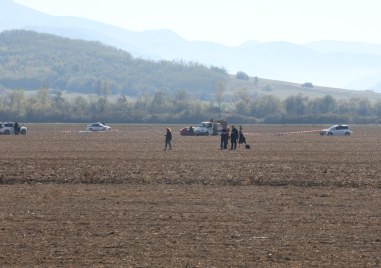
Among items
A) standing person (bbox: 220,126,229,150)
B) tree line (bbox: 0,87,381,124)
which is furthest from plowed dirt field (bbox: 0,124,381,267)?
tree line (bbox: 0,87,381,124)

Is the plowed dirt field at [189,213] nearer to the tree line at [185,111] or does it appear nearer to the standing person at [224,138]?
the standing person at [224,138]

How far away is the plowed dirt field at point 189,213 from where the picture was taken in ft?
57.0

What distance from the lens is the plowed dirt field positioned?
1736 centimetres

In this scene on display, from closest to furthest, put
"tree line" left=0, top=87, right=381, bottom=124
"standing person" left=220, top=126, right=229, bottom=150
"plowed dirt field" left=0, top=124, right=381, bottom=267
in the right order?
"plowed dirt field" left=0, top=124, right=381, bottom=267 < "standing person" left=220, top=126, right=229, bottom=150 < "tree line" left=0, top=87, right=381, bottom=124

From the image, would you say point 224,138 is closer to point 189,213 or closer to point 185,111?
point 189,213

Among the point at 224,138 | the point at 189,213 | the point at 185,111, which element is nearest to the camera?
the point at 189,213

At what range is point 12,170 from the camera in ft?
114

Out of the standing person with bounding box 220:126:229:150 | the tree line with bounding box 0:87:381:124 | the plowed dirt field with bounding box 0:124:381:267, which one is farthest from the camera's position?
the tree line with bounding box 0:87:381:124

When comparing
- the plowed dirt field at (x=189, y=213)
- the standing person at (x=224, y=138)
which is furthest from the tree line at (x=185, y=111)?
the plowed dirt field at (x=189, y=213)

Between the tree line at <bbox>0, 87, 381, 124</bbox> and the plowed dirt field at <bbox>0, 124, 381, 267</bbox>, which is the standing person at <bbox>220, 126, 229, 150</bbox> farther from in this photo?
the tree line at <bbox>0, 87, 381, 124</bbox>

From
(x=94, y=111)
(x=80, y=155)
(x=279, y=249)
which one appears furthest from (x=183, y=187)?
(x=94, y=111)

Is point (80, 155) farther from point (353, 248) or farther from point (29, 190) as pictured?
point (353, 248)

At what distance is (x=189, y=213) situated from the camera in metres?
22.9

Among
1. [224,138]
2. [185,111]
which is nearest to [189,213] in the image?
[224,138]
